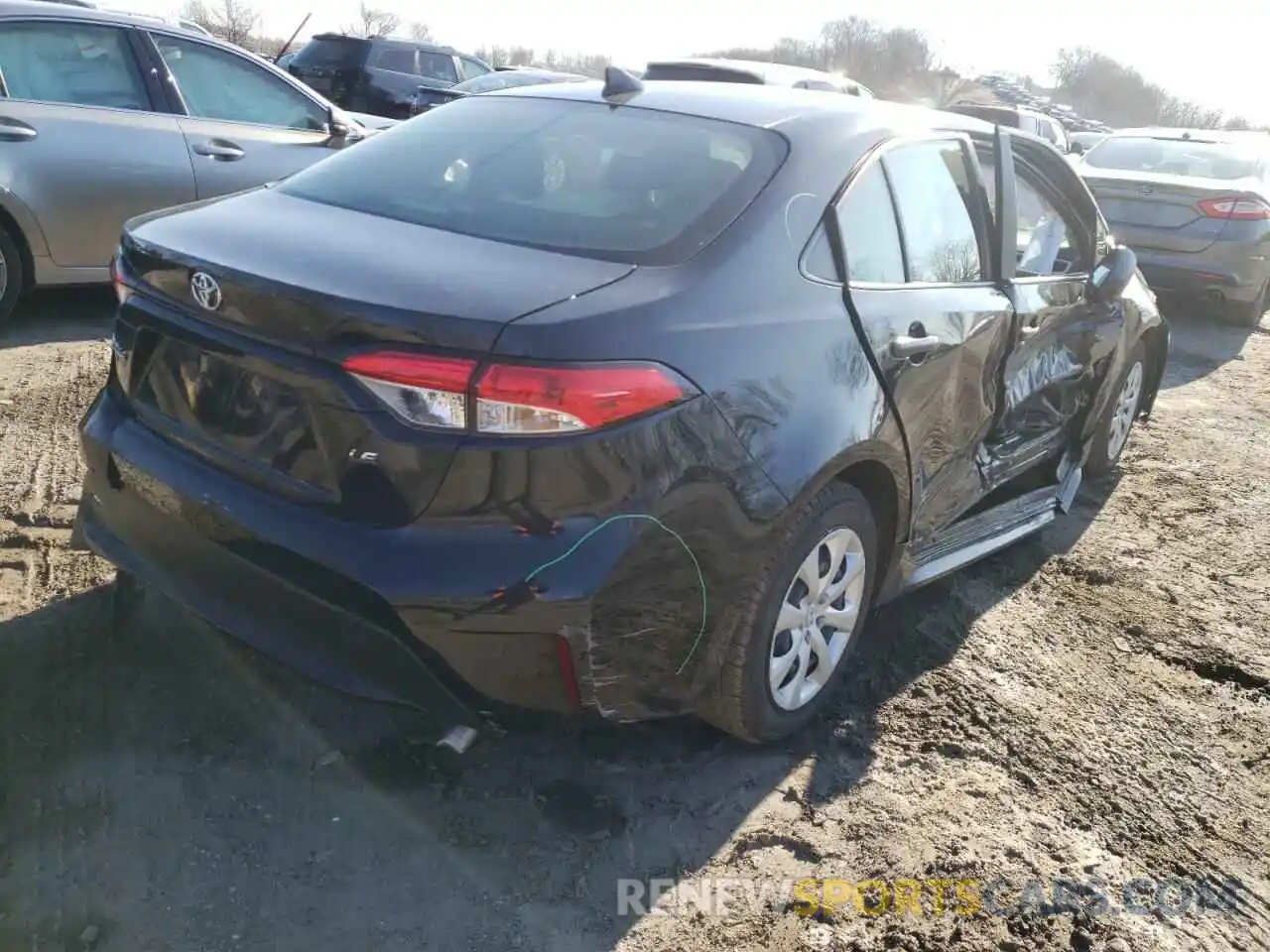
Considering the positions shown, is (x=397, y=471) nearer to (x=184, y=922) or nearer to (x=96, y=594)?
(x=184, y=922)

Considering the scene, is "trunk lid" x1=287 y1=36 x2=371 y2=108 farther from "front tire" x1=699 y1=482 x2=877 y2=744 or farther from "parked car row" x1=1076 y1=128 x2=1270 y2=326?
"front tire" x1=699 y1=482 x2=877 y2=744

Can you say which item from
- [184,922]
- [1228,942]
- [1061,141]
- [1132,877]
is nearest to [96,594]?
[184,922]

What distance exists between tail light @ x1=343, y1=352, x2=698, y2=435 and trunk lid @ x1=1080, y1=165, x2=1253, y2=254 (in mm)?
7680

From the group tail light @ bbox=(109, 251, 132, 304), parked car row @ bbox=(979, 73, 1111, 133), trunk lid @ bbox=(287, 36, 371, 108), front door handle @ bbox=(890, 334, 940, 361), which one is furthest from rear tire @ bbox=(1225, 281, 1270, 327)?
parked car row @ bbox=(979, 73, 1111, 133)

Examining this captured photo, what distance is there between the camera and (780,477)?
2439 millimetres

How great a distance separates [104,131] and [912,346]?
4.62 m

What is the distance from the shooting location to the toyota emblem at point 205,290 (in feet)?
7.49

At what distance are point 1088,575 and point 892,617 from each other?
1.04 metres

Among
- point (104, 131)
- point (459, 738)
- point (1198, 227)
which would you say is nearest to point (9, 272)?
point (104, 131)

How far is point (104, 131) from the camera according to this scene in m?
5.57

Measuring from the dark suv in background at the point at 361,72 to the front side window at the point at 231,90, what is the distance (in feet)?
28.9

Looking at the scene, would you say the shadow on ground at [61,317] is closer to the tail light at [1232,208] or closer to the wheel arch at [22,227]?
the wheel arch at [22,227]

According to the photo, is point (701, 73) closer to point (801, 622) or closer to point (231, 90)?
point (231, 90)

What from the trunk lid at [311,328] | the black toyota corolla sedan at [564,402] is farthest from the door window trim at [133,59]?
the trunk lid at [311,328]
